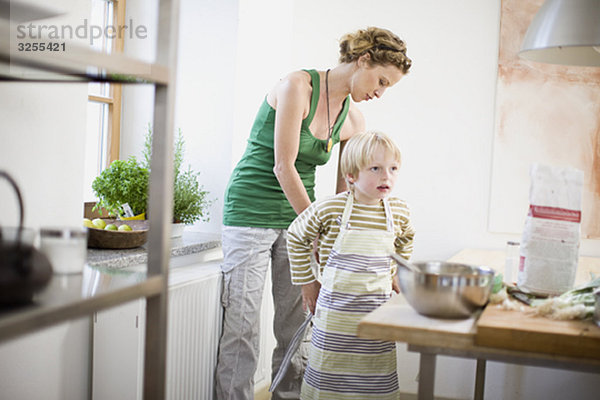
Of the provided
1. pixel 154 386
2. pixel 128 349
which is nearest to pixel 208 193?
pixel 128 349

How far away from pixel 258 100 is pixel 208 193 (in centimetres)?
50

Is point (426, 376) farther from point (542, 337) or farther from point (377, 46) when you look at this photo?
point (377, 46)

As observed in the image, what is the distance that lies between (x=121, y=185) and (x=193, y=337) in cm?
64

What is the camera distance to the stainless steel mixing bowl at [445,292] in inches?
49.3

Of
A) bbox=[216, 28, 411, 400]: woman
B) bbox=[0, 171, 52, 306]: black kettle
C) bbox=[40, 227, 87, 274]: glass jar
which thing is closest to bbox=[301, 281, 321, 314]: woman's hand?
bbox=[216, 28, 411, 400]: woman

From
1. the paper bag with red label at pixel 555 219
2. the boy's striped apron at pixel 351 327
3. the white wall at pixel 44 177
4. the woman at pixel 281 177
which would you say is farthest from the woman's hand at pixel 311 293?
the paper bag with red label at pixel 555 219

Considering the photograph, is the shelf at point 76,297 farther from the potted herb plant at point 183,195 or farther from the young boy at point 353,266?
the potted herb plant at point 183,195

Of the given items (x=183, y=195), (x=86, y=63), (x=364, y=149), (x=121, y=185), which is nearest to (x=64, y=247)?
(x=86, y=63)

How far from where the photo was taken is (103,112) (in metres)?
2.86

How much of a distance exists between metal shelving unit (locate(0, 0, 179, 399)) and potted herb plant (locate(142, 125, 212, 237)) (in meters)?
1.45

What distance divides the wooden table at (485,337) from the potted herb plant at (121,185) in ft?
4.70

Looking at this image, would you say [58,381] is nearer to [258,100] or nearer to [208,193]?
[208,193]

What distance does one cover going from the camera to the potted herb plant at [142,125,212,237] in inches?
104

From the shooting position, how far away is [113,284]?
105 cm
